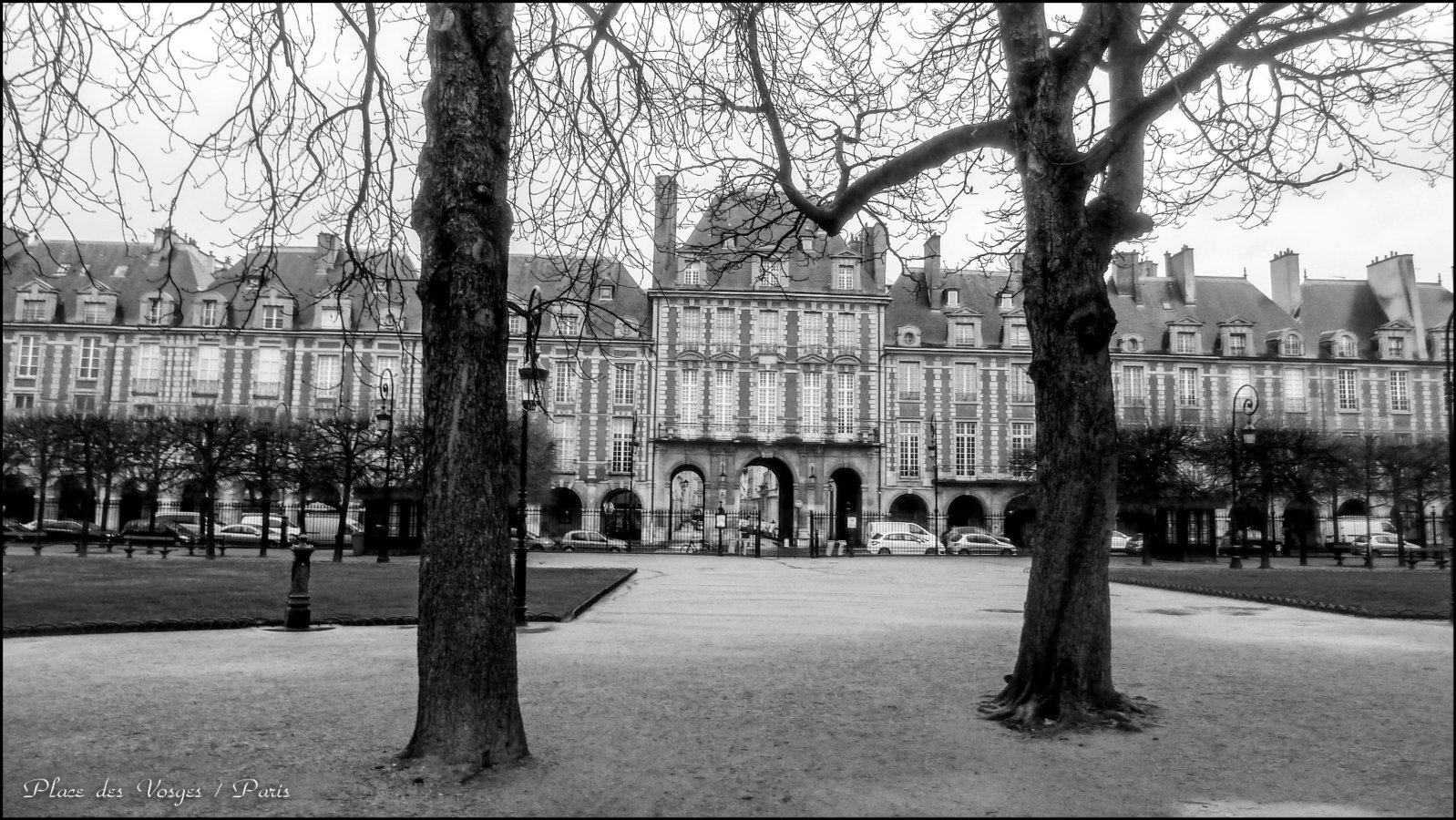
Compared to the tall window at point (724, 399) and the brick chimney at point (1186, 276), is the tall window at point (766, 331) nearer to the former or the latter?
the tall window at point (724, 399)

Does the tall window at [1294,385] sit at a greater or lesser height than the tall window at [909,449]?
greater

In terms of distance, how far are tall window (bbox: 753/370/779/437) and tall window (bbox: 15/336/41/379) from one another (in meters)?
33.8

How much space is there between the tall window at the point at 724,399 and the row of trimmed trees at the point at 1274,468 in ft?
60.9

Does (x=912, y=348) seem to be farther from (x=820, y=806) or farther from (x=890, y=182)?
(x=820, y=806)

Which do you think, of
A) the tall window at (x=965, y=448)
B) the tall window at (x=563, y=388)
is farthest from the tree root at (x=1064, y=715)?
the tall window at (x=965, y=448)

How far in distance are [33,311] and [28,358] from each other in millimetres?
2696

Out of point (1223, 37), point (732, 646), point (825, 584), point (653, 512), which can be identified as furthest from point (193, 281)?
point (1223, 37)

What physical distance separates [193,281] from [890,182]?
163 feet

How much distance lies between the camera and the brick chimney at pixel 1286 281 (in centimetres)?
5331

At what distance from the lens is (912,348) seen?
167 feet

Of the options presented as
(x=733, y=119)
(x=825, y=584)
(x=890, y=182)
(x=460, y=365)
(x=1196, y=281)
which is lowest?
(x=825, y=584)

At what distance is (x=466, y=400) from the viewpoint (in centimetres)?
517

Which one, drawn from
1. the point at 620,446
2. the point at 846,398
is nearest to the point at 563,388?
the point at 620,446

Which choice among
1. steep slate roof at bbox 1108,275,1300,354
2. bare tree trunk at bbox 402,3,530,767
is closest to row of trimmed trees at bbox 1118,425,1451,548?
steep slate roof at bbox 1108,275,1300,354
